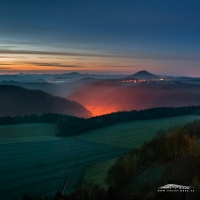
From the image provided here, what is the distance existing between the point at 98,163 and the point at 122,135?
3057 cm

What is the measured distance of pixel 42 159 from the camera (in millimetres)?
61438

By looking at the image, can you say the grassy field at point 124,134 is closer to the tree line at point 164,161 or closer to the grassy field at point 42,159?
the grassy field at point 42,159

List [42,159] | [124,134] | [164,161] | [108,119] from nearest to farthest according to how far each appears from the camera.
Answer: [164,161] < [42,159] < [124,134] < [108,119]

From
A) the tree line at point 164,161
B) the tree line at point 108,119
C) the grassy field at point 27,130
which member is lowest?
the grassy field at point 27,130

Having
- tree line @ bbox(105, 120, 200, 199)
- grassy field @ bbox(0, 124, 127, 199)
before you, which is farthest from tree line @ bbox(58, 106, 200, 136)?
tree line @ bbox(105, 120, 200, 199)

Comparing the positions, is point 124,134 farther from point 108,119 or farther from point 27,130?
point 27,130

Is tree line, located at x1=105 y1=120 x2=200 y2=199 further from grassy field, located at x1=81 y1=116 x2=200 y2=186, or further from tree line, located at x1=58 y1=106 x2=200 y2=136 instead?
tree line, located at x1=58 y1=106 x2=200 y2=136

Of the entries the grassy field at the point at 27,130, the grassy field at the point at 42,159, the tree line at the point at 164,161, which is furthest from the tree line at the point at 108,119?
the tree line at the point at 164,161

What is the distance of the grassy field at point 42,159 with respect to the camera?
→ 44.6m

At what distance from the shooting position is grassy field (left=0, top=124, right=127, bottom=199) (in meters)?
44.6

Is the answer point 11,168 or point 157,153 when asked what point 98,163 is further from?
point 11,168

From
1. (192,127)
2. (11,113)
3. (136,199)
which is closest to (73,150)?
(192,127)

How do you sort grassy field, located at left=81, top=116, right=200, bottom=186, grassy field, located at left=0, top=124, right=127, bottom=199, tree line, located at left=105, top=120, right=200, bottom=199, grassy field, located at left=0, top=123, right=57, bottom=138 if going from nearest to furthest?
tree line, located at left=105, top=120, right=200, bottom=199, grassy field, located at left=0, top=124, right=127, bottom=199, grassy field, located at left=81, top=116, right=200, bottom=186, grassy field, located at left=0, top=123, right=57, bottom=138

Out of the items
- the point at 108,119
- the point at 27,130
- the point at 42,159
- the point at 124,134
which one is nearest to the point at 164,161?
the point at 42,159
